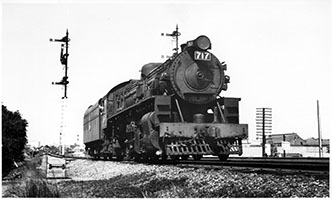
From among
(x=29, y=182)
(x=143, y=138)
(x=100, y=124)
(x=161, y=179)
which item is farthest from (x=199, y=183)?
(x=100, y=124)

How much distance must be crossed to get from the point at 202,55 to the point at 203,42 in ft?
1.63

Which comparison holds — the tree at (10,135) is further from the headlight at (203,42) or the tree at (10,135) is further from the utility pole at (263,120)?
the utility pole at (263,120)

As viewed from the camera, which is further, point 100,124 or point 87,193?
point 100,124

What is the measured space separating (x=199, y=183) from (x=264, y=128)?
29304 millimetres

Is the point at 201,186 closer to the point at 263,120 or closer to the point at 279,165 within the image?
the point at 279,165

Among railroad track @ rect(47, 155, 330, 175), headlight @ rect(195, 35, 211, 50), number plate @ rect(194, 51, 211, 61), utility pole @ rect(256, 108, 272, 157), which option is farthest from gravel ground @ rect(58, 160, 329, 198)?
utility pole @ rect(256, 108, 272, 157)

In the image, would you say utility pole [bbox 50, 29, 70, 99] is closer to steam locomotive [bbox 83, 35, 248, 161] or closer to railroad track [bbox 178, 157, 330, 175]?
steam locomotive [bbox 83, 35, 248, 161]

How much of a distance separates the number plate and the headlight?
21 centimetres

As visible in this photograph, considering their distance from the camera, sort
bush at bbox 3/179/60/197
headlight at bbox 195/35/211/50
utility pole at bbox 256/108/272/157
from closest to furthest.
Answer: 1. bush at bbox 3/179/60/197
2. headlight at bbox 195/35/211/50
3. utility pole at bbox 256/108/272/157

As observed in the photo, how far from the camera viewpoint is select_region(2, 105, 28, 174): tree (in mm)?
13863

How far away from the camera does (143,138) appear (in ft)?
47.1

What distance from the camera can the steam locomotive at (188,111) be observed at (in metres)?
13.1

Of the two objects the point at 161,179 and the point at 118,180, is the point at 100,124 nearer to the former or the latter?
the point at 118,180

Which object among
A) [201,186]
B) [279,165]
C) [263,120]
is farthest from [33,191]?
[263,120]
